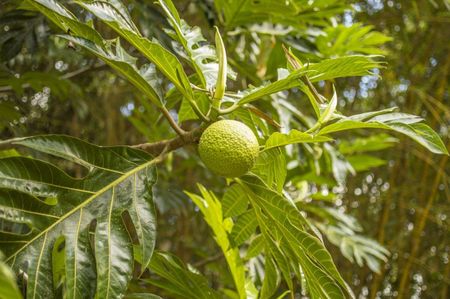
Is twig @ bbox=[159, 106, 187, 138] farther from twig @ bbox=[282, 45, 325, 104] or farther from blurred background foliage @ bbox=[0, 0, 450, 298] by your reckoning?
blurred background foliage @ bbox=[0, 0, 450, 298]

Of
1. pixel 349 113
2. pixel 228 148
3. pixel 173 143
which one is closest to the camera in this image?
pixel 228 148

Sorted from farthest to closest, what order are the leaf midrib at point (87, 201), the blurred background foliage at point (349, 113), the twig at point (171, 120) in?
the blurred background foliage at point (349, 113) → the twig at point (171, 120) → the leaf midrib at point (87, 201)

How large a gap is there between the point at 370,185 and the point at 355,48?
1.23 metres

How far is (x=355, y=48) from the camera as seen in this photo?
1.49 m

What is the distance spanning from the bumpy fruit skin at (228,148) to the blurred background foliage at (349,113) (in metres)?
0.70

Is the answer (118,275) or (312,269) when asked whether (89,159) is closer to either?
(118,275)

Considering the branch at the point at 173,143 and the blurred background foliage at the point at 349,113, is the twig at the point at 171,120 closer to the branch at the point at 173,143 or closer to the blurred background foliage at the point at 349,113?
the branch at the point at 173,143

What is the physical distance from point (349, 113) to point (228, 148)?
1.88 meters

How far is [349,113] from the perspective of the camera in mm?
2469

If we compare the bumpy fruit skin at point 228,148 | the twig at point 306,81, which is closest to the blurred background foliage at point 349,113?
the twig at point 306,81

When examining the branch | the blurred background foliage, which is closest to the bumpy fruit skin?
the branch

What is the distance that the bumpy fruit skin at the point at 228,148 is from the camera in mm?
675

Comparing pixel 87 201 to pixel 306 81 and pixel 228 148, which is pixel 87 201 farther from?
pixel 306 81

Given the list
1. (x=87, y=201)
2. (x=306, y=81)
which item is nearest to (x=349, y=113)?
(x=306, y=81)
